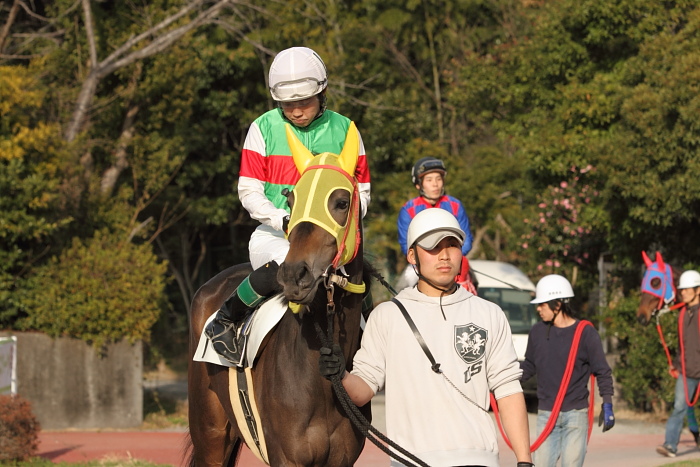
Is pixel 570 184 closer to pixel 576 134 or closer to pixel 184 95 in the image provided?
pixel 576 134

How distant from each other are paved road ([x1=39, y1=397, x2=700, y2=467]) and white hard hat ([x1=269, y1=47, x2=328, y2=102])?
216 inches

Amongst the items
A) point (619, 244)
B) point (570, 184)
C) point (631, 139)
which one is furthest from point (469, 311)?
point (570, 184)

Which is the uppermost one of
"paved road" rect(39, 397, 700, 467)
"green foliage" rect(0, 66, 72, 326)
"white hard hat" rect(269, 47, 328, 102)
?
"green foliage" rect(0, 66, 72, 326)

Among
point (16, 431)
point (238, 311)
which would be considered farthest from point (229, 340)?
point (16, 431)

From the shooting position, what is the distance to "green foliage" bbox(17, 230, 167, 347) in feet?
46.5

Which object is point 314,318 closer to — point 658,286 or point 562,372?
point 562,372

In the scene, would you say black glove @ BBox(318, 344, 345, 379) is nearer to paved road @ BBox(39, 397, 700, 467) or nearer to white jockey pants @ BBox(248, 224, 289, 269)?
white jockey pants @ BBox(248, 224, 289, 269)

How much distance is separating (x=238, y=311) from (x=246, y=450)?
21.0ft

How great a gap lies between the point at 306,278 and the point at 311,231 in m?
0.25

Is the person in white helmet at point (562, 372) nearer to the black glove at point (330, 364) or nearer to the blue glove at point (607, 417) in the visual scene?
the blue glove at point (607, 417)

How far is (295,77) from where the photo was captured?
5551 mm

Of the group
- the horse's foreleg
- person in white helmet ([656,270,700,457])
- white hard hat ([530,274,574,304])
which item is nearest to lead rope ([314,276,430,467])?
the horse's foreleg

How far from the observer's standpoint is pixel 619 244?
615 inches

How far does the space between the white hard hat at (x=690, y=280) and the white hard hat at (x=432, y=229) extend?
821 cm
